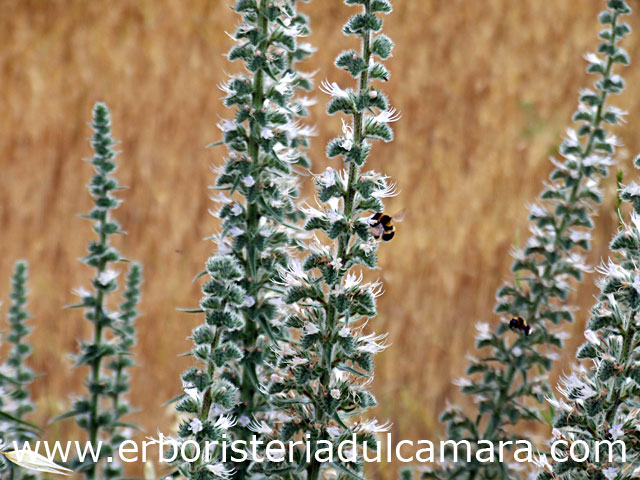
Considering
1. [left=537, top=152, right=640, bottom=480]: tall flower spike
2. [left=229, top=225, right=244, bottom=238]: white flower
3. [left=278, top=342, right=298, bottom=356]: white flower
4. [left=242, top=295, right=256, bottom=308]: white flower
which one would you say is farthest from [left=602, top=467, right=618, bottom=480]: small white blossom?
[left=229, top=225, right=244, bottom=238]: white flower

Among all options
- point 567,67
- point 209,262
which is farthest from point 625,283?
point 567,67

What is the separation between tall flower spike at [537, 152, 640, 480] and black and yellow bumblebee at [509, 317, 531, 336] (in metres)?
0.92

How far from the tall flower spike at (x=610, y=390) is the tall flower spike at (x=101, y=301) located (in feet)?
4.99

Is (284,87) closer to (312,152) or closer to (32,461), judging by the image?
(32,461)

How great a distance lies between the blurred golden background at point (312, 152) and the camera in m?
6.21

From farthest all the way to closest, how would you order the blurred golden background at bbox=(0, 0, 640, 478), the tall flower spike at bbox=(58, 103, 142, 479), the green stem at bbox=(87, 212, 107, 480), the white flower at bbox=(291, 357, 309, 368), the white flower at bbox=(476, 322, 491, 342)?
the blurred golden background at bbox=(0, 0, 640, 478) → the white flower at bbox=(476, 322, 491, 342) → the green stem at bbox=(87, 212, 107, 480) → the tall flower spike at bbox=(58, 103, 142, 479) → the white flower at bbox=(291, 357, 309, 368)

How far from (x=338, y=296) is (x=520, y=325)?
3.91 ft

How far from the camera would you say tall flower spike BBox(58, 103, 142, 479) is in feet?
9.02

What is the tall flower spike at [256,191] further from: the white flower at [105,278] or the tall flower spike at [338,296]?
the white flower at [105,278]

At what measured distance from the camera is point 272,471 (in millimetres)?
2051

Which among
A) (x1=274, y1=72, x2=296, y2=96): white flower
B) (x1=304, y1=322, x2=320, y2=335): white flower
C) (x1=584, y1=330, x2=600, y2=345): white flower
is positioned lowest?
(x1=584, y1=330, x2=600, y2=345): white flower

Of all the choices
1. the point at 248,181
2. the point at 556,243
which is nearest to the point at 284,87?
the point at 248,181

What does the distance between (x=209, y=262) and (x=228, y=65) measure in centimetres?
717

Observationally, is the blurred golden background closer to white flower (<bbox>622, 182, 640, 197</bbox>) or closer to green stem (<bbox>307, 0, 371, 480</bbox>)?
green stem (<bbox>307, 0, 371, 480</bbox>)
